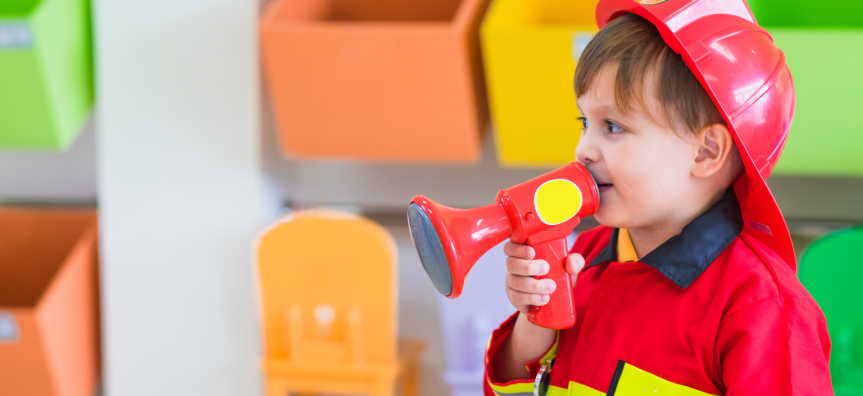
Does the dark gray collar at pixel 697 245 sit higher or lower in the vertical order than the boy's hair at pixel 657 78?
lower

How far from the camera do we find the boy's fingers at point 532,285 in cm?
89

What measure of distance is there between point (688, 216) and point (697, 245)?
5 centimetres

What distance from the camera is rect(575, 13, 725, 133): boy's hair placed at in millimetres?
810

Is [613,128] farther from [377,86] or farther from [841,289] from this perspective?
[841,289]

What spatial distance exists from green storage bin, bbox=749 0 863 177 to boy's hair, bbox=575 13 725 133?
793 millimetres

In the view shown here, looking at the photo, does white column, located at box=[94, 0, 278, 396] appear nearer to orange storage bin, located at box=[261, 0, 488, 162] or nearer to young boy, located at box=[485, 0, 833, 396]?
orange storage bin, located at box=[261, 0, 488, 162]

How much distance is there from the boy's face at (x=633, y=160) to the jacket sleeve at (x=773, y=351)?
15 centimetres

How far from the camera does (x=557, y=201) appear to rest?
871 mm

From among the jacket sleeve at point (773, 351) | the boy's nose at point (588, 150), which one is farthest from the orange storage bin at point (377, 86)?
the jacket sleeve at point (773, 351)

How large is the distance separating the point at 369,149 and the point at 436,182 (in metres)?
0.37

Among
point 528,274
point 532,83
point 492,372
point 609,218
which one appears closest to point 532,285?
point 528,274

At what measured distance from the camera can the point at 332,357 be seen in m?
1.85

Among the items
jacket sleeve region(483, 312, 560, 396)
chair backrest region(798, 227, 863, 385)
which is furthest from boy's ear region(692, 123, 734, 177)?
chair backrest region(798, 227, 863, 385)

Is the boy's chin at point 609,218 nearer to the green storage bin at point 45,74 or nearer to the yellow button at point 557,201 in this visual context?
the yellow button at point 557,201
